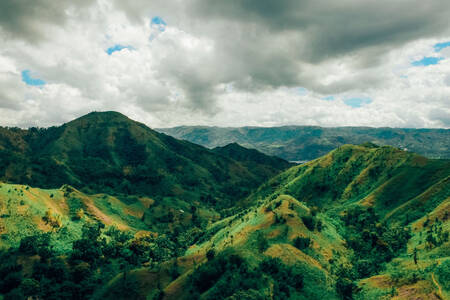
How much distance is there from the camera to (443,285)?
184 ft

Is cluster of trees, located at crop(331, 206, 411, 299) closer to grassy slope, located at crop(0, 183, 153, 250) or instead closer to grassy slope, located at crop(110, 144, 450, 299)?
grassy slope, located at crop(110, 144, 450, 299)

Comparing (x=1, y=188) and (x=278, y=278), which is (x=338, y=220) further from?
(x=1, y=188)

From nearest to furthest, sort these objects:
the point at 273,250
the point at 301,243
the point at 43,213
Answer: the point at 273,250, the point at 301,243, the point at 43,213

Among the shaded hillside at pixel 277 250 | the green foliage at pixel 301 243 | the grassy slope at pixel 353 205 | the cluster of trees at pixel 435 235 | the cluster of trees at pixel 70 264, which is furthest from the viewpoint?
the cluster of trees at pixel 70 264

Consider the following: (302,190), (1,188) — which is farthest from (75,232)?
(302,190)

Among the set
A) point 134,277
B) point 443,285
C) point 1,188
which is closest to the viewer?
point 443,285

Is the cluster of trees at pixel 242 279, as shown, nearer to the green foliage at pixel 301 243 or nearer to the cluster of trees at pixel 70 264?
the green foliage at pixel 301 243

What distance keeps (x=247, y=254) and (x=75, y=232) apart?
95.2 metres

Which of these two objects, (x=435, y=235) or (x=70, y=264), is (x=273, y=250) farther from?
(x=70, y=264)

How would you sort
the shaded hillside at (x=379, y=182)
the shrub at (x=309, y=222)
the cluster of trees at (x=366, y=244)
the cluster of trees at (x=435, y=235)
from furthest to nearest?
1. the shaded hillside at (x=379, y=182)
2. the shrub at (x=309, y=222)
3. the cluster of trees at (x=366, y=244)
4. the cluster of trees at (x=435, y=235)

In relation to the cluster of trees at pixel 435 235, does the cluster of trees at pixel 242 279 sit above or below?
below

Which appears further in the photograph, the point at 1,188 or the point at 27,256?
the point at 1,188

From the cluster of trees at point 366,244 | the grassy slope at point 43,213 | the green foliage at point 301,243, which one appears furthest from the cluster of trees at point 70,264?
the cluster of trees at point 366,244

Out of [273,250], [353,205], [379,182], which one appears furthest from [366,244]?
[379,182]
